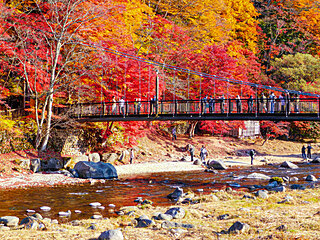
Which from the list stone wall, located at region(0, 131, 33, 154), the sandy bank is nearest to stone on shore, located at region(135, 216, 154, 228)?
the sandy bank

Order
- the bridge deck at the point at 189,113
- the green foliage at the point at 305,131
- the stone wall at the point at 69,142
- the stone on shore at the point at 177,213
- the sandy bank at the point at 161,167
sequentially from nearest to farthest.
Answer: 1. the stone on shore at the point at 177,213
2. the bridge deck at the point at 189,113
3. the sandy bank at the point at 161,167
4. the stone wall at the point at 69,142
5. the green foliage at the point at 305,131

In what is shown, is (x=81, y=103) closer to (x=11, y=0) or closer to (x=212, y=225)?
(x=11, y=0)

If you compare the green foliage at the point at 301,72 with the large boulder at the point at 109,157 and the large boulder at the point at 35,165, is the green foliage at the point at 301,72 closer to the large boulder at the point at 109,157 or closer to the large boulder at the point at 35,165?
the large boulder at the point at 109,157

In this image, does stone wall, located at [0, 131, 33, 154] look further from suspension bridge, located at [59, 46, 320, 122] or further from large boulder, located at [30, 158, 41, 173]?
suspension bridge, located at [59, 46, 320, 122]

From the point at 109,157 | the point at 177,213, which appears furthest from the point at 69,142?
the point at 177,213

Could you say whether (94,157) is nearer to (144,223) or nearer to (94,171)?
(94,171)

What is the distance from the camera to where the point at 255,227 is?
347 inches

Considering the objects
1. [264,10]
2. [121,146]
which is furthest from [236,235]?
[264,10]

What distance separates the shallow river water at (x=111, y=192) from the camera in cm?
1288

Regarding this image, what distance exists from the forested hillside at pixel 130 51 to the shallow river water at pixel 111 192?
6.84 m

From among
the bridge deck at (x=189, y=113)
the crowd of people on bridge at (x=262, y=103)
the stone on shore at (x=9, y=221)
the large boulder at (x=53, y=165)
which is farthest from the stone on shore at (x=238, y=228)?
the large boulder at (x=53, y=165)

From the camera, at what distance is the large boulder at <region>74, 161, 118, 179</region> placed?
67.5 feet

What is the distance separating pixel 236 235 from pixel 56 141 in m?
19.2

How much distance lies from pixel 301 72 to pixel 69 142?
2663 cm
